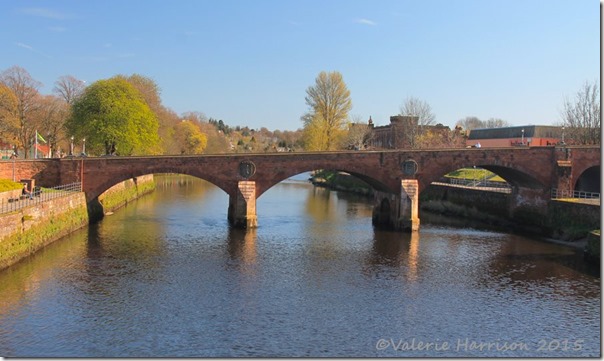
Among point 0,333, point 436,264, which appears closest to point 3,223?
point 0,333

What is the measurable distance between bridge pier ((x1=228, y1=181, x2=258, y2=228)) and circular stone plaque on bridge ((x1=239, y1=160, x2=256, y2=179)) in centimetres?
68

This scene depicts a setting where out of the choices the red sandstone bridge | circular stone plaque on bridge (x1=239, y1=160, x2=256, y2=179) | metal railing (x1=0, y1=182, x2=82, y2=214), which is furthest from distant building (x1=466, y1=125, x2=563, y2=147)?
metal railing (x1=0, y1=182, x2=82, y2=214)

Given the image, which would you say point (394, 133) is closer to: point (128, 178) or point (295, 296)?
point (128, 178)

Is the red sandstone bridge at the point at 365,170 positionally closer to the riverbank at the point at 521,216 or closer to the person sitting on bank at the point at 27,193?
the riverbank at the point at 521,216

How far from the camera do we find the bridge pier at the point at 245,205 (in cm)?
4556

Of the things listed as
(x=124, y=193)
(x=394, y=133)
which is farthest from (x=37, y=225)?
(x=394, y=133)

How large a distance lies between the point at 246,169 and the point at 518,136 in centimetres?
7402

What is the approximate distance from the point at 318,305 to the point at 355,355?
5541 mm

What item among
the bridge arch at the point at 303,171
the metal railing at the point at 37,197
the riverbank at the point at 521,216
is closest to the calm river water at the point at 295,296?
the riverbank at the point at 521,216

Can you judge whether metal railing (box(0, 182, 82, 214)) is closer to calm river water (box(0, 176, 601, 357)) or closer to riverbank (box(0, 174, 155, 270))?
riverbank (box(0, 174, 155, 270))

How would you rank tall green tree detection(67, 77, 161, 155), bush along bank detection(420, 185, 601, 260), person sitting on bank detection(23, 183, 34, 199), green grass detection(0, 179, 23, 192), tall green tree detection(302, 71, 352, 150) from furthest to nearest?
tall green tree detection(302, 71, 352, 150)
tall green tree detection(67, 77, 161, 155)
bush along bank detection(420, 185, 601, 260)
person sitting on bank detection(23, 183, 34, 199)
green grass detection(0, 179, 23, 192)

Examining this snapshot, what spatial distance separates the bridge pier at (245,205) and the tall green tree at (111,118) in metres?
22.2

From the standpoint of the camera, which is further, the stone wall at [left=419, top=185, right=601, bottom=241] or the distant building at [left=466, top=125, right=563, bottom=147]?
the distant building at [left=466, top=125, right=563, bottom=147]

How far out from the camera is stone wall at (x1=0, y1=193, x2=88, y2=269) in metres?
29.8
